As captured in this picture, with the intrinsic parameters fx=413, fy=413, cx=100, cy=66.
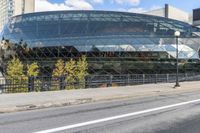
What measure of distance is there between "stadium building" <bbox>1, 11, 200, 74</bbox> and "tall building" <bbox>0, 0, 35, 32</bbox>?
308 ft

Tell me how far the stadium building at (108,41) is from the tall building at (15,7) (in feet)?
308

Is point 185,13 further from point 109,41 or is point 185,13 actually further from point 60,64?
point 60,64

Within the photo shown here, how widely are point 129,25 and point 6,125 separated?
193ft

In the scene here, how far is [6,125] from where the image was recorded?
11.4m

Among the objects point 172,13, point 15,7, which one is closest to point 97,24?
point 172,13

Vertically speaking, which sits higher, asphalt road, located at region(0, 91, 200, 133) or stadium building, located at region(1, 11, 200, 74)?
stadium building, located at region(1, 11, 200, 74)

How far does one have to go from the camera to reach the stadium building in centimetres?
6306

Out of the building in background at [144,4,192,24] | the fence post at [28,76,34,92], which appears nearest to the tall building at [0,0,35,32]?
the building in background at [144,4,192,24]

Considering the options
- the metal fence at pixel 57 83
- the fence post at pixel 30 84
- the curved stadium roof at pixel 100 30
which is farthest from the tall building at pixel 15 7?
the fence post at pixel 30 84

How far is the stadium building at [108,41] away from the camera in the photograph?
207 feet

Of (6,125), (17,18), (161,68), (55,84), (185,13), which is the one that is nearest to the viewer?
(6,125)

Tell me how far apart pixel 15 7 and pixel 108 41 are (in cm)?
11532

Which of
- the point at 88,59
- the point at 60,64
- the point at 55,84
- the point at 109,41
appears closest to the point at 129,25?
the point at 109,41

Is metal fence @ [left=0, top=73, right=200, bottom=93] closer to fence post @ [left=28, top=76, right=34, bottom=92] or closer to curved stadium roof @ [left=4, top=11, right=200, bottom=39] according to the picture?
fence post @ [left=28, top=76, right=34, bottom=92]
